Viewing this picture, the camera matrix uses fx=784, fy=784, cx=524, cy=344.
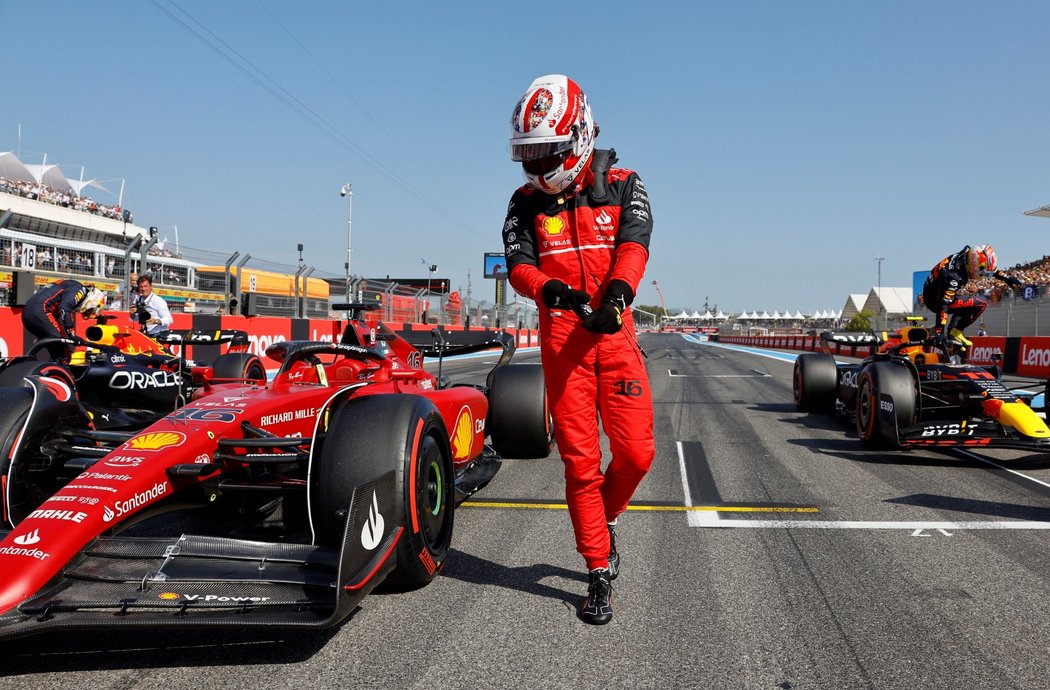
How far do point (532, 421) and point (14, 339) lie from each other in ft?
27.1

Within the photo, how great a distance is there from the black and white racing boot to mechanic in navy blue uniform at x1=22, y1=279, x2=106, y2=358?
6039 mm

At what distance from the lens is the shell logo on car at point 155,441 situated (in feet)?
10.9

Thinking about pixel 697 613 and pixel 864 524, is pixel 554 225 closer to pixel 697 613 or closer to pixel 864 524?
pixel 697 613

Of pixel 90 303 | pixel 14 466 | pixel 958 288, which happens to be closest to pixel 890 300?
pixel 958 288

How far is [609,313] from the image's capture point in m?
2.99

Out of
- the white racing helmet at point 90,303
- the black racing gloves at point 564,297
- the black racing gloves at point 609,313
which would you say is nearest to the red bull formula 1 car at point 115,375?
the white racing helmet at point 90,303

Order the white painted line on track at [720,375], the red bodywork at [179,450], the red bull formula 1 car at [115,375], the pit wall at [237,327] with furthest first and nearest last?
the white painted line on track at [720,375] < the pit wall at [237,327] < the red bull formula 1 car at [115,375] < the red bodywork at [179,450]

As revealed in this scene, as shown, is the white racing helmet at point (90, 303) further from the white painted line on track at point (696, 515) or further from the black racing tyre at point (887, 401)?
the black racing tyre at point (887, 401)

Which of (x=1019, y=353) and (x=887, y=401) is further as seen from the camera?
(x=1019, y=353)

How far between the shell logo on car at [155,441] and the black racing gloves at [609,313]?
183 cm

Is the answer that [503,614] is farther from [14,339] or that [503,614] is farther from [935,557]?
[14,339]

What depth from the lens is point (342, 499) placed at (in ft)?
9.97

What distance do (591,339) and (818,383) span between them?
7.32 m

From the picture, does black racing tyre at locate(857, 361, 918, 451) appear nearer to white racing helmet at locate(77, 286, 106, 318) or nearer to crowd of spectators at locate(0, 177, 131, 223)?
white racing helmet at locate(77, 286, 106, 318)
